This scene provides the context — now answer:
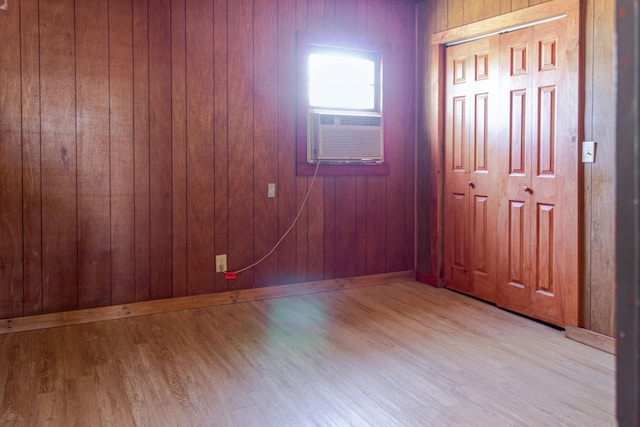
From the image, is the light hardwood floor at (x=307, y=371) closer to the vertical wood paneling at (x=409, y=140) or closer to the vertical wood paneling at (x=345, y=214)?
the vertical wood paneling at (x=345, y=214)

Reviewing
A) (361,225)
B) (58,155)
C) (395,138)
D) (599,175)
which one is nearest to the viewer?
(599,175)

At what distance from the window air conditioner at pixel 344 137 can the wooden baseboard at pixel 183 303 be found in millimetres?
1027

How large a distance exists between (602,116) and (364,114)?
187 centimetres

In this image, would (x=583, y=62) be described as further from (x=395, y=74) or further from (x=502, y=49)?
(x=395, y=74)

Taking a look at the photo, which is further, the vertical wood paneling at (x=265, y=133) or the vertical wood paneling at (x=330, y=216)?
the vertical wood paneling at (x=330, y=216)

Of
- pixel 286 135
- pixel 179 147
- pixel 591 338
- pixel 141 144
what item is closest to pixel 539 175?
pixel 591 338

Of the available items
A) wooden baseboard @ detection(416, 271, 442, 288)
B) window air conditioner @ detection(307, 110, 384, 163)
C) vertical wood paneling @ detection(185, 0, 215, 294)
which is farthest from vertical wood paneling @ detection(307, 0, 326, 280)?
wooden baseboard @ detection(416, 271, 442, 288)

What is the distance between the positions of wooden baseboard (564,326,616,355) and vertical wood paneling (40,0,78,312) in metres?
3.19

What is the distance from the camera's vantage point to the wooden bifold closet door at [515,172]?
3.26 meters

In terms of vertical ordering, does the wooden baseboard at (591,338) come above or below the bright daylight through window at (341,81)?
below

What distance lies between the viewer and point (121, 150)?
3.54 metres

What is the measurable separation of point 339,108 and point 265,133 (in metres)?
0.70

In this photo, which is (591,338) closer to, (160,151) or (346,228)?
(346,228)

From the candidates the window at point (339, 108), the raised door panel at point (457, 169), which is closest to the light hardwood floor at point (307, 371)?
the raised door panel at point (457, 169)
